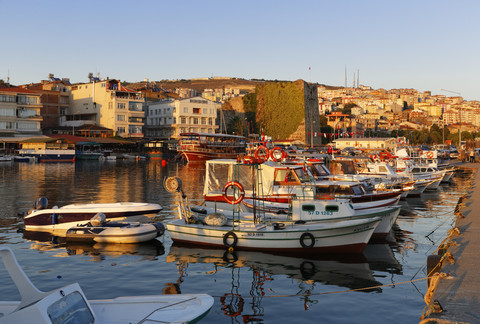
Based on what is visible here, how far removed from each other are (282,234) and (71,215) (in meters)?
10.6

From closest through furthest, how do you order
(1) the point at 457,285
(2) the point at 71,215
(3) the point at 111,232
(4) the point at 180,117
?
1. (1) the point at 457,285
2. (3) the point at 111,232
3. (2) the point at 71,215
4. (4) the point at 180,117

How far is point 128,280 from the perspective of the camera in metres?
15.6

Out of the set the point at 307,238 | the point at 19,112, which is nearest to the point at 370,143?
the point at 307,238

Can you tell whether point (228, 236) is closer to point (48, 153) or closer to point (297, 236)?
point (297, 236)

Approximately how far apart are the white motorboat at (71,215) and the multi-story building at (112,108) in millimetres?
82804

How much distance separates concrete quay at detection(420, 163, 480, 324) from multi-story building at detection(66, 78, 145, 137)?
94.2 metres

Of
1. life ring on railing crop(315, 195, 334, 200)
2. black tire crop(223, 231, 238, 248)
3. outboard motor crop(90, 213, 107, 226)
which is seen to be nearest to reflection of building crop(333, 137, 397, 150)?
life ring on railing crop(315, 195, 334, 200)

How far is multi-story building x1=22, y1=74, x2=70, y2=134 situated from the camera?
10994cm

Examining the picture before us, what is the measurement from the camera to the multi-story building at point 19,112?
93.6 m

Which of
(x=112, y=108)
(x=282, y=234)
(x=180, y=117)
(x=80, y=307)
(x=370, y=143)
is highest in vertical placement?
(x=112, y=108)

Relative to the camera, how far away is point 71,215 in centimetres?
2219

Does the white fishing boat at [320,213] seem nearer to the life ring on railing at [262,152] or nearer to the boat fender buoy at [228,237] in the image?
the boat fender buoy at [228,237]

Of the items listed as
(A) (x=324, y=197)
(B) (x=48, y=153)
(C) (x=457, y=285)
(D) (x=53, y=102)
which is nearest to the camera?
(C) (x=457, y=285)

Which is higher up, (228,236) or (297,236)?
(297,236)
